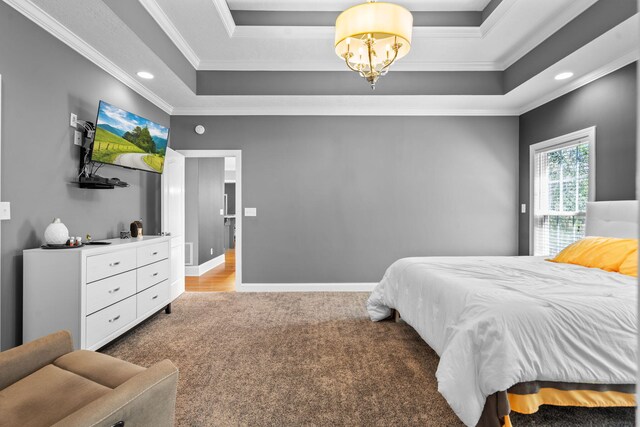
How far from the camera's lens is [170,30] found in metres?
3.17

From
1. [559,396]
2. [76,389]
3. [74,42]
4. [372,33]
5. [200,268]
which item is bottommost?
[200,268]

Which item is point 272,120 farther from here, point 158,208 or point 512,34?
point 512,34

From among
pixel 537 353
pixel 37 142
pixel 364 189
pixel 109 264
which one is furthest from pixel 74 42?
pixel 537 353

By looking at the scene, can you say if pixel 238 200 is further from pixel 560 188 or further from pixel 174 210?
pixel 560 188

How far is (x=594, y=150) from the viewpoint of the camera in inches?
133

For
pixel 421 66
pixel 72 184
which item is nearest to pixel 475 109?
pixel 421 66

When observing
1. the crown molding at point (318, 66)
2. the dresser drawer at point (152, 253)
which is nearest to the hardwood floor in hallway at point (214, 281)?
the dresser drawer at point (152, 253)

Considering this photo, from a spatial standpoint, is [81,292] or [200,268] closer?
[81,292]

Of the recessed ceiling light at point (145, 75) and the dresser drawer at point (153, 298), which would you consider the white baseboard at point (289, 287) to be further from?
the recessed ceiling light at point (145, 75)

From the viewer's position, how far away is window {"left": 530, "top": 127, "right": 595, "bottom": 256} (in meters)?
3.54

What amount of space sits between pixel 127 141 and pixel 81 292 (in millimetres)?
1545

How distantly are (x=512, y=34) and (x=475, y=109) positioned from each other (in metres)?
1.33

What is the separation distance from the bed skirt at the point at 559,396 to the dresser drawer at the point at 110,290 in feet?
8.40

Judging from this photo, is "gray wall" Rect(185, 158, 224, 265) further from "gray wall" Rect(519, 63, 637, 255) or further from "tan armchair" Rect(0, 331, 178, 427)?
"gray wall" Rect(519, 63, 637, 255)
